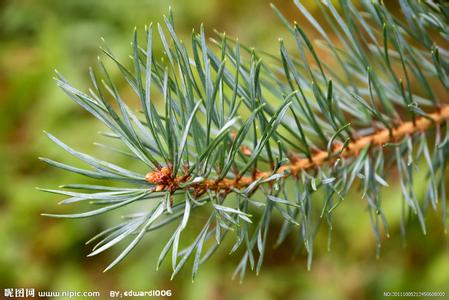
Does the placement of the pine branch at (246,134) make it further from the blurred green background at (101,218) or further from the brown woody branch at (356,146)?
the blurred green background at (101,218)

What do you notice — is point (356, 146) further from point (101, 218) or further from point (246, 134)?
point (101, 218)

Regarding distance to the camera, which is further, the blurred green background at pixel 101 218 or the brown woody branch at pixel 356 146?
the blurred green background at pixel 101 218

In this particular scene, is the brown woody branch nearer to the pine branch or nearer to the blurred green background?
the pine branch

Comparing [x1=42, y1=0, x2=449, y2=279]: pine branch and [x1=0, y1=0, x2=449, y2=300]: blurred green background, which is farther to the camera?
[x1=0, y1=0, x2=449, y2=300]: blurred green background

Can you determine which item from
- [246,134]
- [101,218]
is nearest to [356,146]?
[246,134]

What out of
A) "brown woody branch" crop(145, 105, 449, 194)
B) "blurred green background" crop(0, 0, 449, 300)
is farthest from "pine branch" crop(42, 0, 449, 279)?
"blurred green background" crop(0, 0, 449, 300)

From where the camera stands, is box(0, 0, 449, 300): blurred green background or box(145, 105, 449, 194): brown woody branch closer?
box(145, 105, 449, 194): brown woody branch

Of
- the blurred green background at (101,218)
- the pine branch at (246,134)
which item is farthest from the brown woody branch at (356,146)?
the blurred green background at (101,218)

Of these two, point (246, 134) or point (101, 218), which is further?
point (101, 218)

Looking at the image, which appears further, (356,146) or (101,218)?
(101,218)
